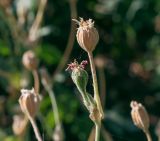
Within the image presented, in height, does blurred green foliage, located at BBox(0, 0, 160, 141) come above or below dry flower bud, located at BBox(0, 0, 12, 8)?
below

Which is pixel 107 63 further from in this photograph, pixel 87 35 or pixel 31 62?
pixel 87 35

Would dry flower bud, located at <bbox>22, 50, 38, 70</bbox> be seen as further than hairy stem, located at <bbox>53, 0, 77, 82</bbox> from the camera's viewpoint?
No

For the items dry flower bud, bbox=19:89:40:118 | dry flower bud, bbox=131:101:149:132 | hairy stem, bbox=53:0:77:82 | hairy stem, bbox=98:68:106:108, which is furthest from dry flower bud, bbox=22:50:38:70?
hairy stem, bbox=98:68:106:108

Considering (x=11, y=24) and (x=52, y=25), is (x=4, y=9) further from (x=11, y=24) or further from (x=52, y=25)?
(x=52, y=25)

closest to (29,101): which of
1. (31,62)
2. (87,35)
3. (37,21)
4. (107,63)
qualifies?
(87,35)

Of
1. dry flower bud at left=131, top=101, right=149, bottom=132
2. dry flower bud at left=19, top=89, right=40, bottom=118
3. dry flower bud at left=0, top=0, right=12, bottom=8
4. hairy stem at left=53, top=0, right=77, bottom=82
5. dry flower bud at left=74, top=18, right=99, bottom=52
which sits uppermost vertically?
dry flower bud at left=0, top=0, right=12, bottom=8

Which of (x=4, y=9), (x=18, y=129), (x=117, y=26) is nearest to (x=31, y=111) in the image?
(x=18, y=129)

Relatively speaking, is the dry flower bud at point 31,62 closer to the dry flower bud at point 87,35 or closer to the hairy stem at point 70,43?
the dry flower bud at point 87,35

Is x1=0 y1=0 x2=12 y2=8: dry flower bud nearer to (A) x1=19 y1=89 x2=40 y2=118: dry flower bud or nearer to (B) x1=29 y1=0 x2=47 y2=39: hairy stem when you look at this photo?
(B) x1=29 y1=0 x2=47 y2=39: hairy stem
